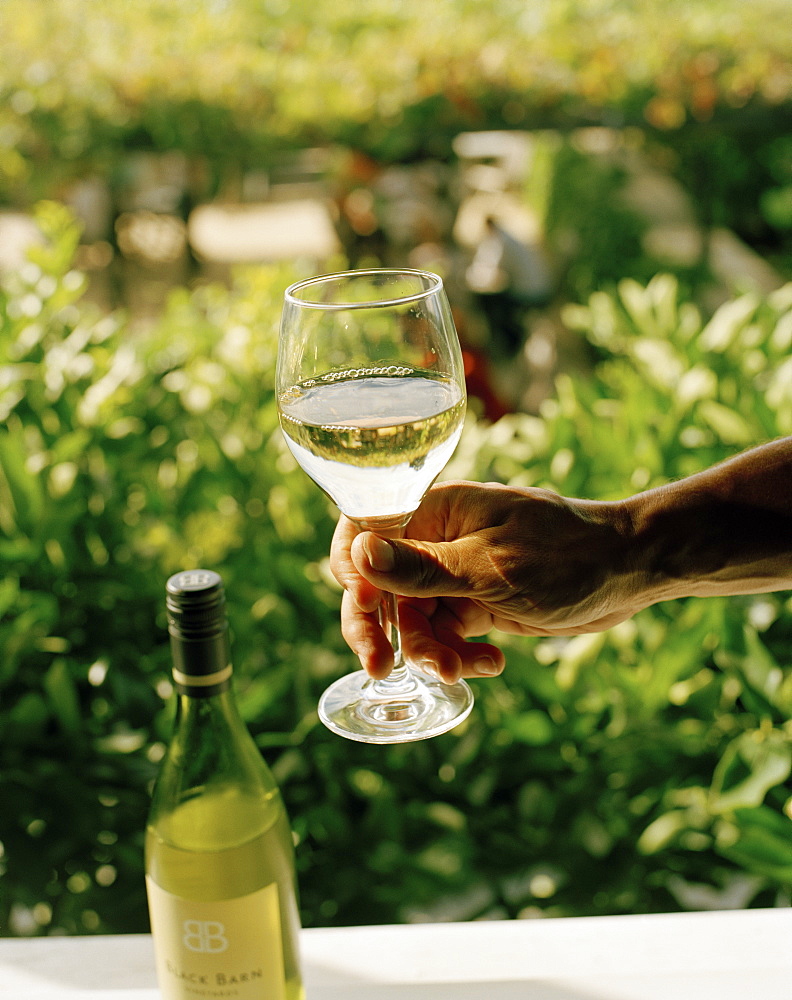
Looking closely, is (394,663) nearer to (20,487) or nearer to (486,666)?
(486,666)

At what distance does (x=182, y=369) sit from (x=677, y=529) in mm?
1472

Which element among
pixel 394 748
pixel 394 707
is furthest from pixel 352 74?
pixel 394 707

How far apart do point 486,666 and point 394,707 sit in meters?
0.22

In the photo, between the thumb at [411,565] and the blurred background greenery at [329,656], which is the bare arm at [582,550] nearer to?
the thumb at [411,565]

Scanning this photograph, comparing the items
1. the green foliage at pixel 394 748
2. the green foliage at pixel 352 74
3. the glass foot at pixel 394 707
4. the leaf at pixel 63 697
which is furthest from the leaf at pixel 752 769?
the green foliage at pixel 352 74

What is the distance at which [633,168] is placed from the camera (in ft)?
33.1

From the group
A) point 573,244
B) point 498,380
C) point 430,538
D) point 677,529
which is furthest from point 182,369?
point 573,244

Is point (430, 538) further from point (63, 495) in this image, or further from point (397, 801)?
point (63, 495)

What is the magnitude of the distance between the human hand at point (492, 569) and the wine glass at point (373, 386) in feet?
0.36

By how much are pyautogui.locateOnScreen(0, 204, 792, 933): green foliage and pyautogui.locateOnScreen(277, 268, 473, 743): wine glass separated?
690 mm

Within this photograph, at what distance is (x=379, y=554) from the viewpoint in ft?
3.01

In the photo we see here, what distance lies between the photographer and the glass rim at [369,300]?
0.81m

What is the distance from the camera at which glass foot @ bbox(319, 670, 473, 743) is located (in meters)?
0.92

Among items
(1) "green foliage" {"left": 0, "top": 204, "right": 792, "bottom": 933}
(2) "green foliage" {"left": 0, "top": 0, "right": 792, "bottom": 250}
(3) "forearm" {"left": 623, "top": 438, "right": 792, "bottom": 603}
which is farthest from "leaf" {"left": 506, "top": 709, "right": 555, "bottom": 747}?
(2) "green foliage" {"left": 0, "top": 0, "right": 792, "bottom": 250}
